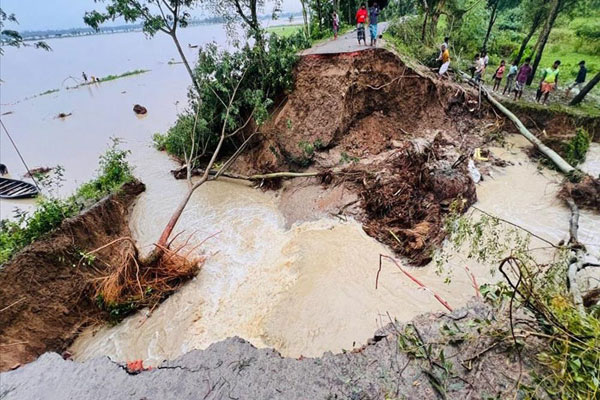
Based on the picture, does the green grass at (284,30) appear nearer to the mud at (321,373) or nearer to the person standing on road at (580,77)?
the mud at (321,373)

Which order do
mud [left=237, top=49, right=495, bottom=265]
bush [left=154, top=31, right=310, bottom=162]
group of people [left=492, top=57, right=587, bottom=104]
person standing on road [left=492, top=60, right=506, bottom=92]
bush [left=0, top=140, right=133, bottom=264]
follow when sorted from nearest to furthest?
bush [left=0, top=140, right=133, bottom=264] < mud [left=237, top=49, right=495, bottom=265] < bush [left=154, top=31, right=310, bottom=162] < group of people [left=492, top=57, right=587, bottom=104] < person standing on road [left=492, top=60, right=506, bottom=92]

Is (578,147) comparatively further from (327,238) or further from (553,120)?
(327,238)

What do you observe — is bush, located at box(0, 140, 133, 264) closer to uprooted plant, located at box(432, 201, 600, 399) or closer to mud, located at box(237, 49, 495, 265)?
mud, located at box(237, 49, 495, 265)

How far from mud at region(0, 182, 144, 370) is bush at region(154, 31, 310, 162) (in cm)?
568

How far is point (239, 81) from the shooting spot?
10812 millimetres

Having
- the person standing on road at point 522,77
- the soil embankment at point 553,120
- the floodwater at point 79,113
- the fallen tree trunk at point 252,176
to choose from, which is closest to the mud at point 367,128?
the fallen tree trunk at point 252,176

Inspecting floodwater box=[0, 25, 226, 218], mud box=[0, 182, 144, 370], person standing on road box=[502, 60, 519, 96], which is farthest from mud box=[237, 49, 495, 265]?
floodwater box=[0, 25, 226, 218]

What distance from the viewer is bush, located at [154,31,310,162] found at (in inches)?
409

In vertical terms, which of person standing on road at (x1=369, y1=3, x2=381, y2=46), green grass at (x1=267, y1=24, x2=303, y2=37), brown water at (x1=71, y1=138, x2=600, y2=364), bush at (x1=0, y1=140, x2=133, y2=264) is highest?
green grass at (x1=267, y1=24, x2=303, y2=37)

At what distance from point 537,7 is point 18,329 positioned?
68.6 feet

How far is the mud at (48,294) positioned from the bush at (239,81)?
18.6 feet

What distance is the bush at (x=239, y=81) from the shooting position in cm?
1039

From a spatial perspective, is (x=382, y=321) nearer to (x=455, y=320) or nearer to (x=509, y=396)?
(x=455, y=320)

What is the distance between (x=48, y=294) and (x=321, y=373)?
6.36 m
